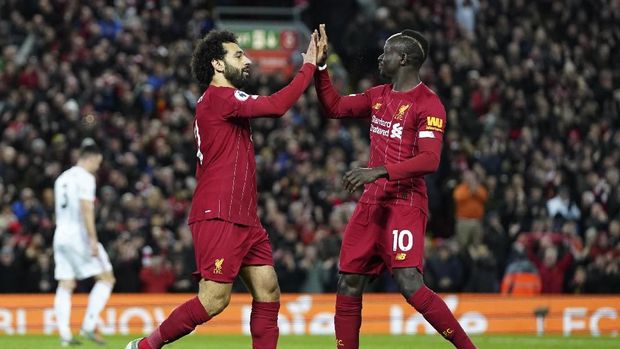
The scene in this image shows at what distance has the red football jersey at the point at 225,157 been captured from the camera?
9.90 m

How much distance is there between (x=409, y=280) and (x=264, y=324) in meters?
1.16

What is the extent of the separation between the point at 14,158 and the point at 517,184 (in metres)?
8.09

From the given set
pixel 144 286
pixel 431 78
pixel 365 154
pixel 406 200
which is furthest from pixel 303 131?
pixel 406 200

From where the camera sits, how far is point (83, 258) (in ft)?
50.8

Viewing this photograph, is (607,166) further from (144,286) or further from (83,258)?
(83,258)

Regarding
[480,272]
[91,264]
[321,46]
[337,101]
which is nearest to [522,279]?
[480,272]

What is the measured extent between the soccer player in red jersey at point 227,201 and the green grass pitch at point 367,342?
505 centimetres

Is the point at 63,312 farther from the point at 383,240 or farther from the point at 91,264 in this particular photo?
the point at 383,240

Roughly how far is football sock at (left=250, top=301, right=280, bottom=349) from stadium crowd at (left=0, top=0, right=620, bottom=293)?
1010 cm

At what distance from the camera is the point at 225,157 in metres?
9.96

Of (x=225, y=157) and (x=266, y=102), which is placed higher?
(x=266, y=102)

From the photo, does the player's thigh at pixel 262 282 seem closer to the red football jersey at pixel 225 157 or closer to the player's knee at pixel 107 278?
the red football jersey at pixel 225 157

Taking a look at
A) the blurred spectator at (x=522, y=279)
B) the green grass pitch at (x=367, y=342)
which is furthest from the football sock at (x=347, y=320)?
the blurred spectator at (x=522, y=279)

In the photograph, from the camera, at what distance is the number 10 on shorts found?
10.4 meters
